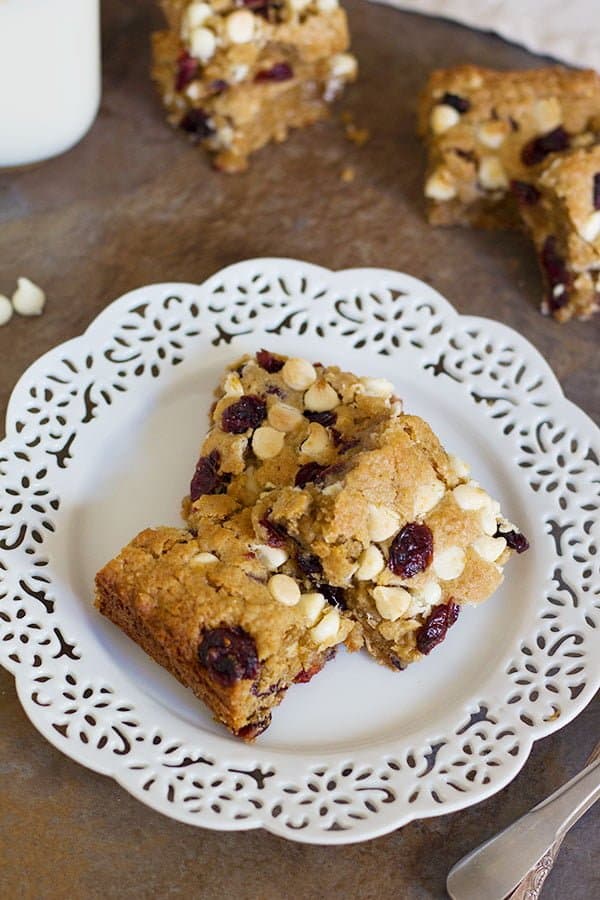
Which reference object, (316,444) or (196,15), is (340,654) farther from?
(196,15)

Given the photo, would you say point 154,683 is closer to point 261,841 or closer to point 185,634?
point 185,634

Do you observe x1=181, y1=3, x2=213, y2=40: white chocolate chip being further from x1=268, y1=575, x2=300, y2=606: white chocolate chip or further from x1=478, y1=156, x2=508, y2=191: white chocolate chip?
x1=268, y1=575, x2=300, y2=606: white chocolate chip

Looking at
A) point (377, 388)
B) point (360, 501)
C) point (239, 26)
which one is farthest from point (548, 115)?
point (360, 501)

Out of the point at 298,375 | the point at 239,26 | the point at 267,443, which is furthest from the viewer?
the point at 239,26

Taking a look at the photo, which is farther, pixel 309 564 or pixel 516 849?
pixel 309 564

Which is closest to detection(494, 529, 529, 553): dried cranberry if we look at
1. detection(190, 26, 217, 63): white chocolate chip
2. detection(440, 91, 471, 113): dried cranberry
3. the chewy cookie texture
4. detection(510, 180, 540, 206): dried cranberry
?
the chewy cookie texture

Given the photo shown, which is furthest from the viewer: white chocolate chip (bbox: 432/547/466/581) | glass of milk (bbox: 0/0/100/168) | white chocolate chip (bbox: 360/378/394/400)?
glass of milk (bbox: 0/0/100/168)
